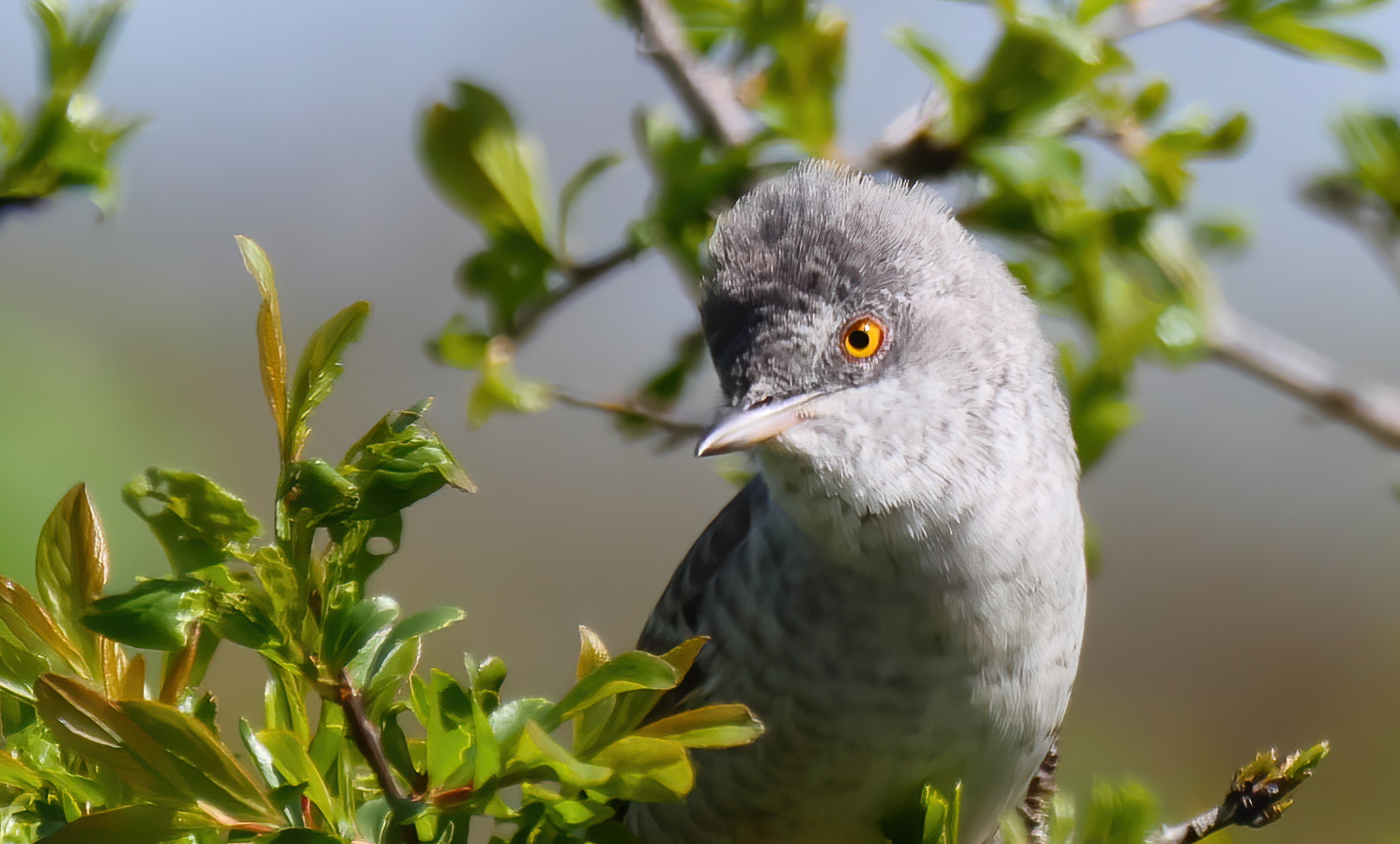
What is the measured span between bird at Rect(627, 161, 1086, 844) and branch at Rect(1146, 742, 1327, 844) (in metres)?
0.42

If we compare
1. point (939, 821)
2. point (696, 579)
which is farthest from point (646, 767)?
point (696, 579)

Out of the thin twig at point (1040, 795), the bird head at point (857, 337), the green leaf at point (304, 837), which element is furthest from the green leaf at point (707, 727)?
the thin twig at point (1040, 795)

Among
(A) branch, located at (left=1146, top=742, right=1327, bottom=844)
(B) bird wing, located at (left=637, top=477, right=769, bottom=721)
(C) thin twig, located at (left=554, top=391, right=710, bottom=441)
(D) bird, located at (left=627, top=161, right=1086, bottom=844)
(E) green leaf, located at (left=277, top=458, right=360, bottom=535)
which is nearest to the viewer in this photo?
(E) green leaf, located at (left=277, top=458, right=360, bottom=535)

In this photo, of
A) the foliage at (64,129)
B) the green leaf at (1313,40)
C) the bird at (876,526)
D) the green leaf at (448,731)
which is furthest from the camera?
the green leaf at (1313,40)

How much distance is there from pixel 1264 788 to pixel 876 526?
61 centimetres

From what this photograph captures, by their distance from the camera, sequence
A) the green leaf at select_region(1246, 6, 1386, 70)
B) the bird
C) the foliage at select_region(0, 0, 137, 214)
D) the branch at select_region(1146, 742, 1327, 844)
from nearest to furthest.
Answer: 1. the branch at select_region(1146, 742, 1327, 844)
2. the foliage at select_region(0, 0, 137, 214)
3. the bird
4. the green leaf at select_region(1246, 6, 1386, 70)

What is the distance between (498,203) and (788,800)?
123 cm

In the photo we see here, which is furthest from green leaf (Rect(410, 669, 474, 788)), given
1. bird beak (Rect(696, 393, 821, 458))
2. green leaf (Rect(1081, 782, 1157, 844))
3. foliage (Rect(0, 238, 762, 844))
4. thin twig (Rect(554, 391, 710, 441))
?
thin twig (Rect(554, 391, 710, 441))

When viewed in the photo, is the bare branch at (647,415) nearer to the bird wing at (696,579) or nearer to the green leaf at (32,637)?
the bird wing at (696,579)

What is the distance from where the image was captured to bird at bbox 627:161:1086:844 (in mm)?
1829

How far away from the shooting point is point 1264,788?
152cm

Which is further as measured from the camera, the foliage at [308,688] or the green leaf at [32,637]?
the green leaf at [32,637]

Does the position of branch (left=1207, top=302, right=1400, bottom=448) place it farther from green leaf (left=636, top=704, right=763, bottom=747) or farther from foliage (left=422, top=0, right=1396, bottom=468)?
green leaf (left=636, top=704, right=763, bottom=747)

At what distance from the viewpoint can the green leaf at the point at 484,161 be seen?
230 centimetres
